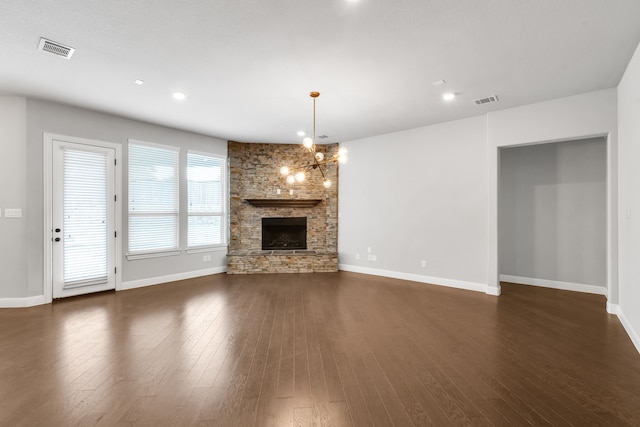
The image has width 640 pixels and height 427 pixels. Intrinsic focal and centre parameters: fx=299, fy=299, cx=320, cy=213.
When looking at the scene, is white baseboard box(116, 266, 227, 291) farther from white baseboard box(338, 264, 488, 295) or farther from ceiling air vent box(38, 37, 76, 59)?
ceiling air vent box(38, 37, 76, 59)

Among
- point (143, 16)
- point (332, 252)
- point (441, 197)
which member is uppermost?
point (143, 16)

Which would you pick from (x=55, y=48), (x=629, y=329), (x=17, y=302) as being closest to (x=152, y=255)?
(x=17, y=302)

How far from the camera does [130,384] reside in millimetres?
2318

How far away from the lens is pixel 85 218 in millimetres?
4816

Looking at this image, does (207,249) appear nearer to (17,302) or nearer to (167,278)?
(167,278)

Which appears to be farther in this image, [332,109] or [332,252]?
[332,252]

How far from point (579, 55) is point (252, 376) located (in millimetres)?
4451

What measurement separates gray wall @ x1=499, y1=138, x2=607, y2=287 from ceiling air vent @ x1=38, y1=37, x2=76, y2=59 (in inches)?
264

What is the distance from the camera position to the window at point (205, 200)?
6.23m

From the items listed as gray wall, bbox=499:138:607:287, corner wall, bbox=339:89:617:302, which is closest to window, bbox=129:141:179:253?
corner wall, bbox=339:89:617:302

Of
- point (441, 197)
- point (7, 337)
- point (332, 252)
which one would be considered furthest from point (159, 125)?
point (441, 197)

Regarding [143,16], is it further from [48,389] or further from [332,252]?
[332,252]

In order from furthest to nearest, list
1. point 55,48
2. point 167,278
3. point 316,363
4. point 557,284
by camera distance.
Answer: point 167,278
point 557,284
point 55,48
point 316,363

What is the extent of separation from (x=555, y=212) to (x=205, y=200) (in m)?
6.77
